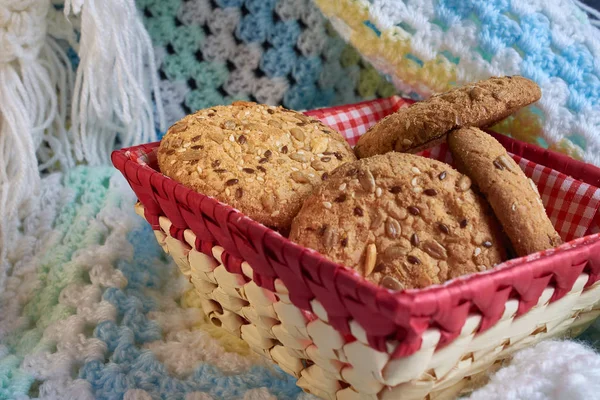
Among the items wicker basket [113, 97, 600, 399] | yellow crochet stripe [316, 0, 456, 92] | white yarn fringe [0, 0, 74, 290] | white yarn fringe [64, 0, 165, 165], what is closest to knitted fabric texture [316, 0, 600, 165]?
yellow crochet stripe [316, 0, 456, 92]

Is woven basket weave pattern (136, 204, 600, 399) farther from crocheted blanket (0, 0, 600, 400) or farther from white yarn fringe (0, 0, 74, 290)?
white yarn fringe (0, 0, 74, 290)

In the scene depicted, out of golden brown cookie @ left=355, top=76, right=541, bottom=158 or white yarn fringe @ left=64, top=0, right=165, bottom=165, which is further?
white yarn fringe @ left=64, top=0, right=165, bottom=165

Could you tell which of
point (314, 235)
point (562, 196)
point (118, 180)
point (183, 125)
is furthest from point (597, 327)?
point (118, 180)

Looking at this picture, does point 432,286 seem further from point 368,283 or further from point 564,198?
point 564,198

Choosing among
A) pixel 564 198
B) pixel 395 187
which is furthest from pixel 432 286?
pixel 564 198

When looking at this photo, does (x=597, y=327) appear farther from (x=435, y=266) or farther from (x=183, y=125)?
(x=183, y=125)

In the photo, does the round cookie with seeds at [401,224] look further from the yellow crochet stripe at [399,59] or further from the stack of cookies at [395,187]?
the yellow crochet stripe at [399,59]

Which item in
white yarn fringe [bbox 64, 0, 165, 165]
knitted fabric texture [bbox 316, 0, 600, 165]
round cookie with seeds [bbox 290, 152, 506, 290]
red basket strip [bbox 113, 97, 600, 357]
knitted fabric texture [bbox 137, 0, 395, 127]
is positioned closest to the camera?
red basket strip [bbox 113, 97, 600, 357]
